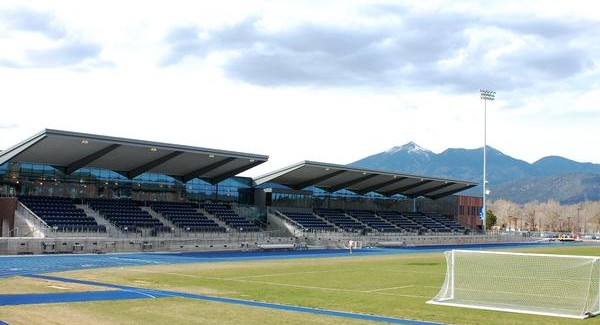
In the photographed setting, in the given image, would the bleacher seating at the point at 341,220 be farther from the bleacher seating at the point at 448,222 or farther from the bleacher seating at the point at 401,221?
the bleacher seating at the point at 448,222

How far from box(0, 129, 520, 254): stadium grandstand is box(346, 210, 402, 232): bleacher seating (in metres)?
0.25

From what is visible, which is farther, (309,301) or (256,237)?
(256,237)

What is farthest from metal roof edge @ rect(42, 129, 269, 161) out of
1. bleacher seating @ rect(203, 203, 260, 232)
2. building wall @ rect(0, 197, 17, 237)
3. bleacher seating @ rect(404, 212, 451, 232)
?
bleacher seating @ rect(404, 212, 451, 232)

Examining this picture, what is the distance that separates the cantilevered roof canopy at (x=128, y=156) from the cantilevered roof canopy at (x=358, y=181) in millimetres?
6371

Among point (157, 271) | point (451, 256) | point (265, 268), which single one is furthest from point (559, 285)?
point (157, 271)

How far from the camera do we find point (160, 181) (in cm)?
6819

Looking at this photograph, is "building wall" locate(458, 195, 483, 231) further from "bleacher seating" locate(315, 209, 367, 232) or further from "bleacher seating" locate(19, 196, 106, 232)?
"bleacher seating" locate(19, 196, 106, 232)

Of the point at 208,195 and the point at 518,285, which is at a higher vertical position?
the point at 208,195

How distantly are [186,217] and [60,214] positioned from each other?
554 inches

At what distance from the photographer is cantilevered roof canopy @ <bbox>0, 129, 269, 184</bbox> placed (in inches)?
2066

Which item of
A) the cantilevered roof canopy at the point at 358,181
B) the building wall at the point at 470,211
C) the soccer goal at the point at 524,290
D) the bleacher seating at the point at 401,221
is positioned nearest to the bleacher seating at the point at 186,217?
the cantilevered roof canopy at the point at 358,181

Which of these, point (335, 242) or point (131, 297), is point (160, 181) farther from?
point (131, 297)

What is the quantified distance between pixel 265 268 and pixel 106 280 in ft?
36.8

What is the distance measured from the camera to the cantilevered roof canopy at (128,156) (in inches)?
→ 2066
